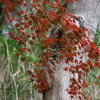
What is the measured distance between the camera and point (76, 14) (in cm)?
114

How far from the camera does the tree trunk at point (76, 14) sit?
1022 mm

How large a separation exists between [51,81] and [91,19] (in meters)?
0.43

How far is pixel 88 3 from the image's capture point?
1.13 metres

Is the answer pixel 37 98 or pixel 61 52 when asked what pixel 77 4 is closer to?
pixel 61 52

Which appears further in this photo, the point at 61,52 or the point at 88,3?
the point at 88,3

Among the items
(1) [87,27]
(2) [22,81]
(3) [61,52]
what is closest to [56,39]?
(3) [61,52]

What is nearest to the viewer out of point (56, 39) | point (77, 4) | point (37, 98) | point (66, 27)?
point (66, 27)

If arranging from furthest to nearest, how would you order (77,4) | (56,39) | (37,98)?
(37,98), (77,4), (56,39)

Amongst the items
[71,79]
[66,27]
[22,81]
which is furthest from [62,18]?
[22,81]

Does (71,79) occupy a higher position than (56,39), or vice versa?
(56,39)

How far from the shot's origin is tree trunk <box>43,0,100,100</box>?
102 cm

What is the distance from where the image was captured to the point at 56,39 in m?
1.05

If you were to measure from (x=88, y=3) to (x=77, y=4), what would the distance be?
66mm

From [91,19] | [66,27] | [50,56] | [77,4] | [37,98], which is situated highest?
[77,4]
